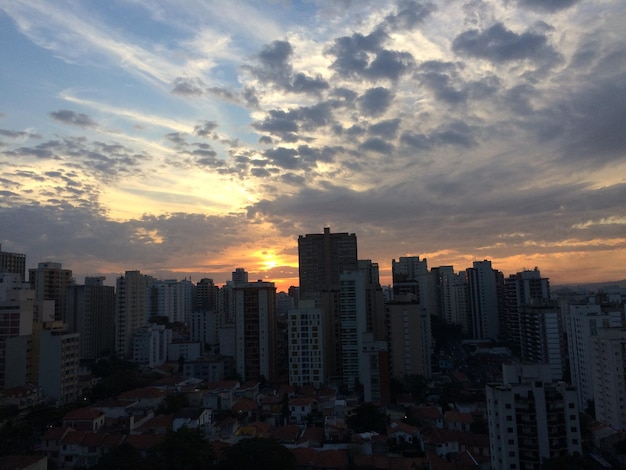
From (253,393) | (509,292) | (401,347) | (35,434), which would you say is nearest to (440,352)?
(509,292)

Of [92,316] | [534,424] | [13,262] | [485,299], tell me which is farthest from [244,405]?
[13,262]

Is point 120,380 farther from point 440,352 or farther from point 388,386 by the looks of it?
point 440,352

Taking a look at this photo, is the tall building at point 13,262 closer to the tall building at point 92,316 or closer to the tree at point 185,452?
the tall building at point 92,316

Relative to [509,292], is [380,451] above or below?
below

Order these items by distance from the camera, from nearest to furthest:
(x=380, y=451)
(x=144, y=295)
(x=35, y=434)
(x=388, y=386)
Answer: (x=380, y=451)
(x=35, y=434)
(x=388, y=386)
(x=144, y=295)

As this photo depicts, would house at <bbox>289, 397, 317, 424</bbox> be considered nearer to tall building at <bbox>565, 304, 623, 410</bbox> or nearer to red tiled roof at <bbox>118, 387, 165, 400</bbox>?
red tiled roof at <bbox>118, 387, 165, 400</bbox>

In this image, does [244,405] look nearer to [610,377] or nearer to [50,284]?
[610,377]
